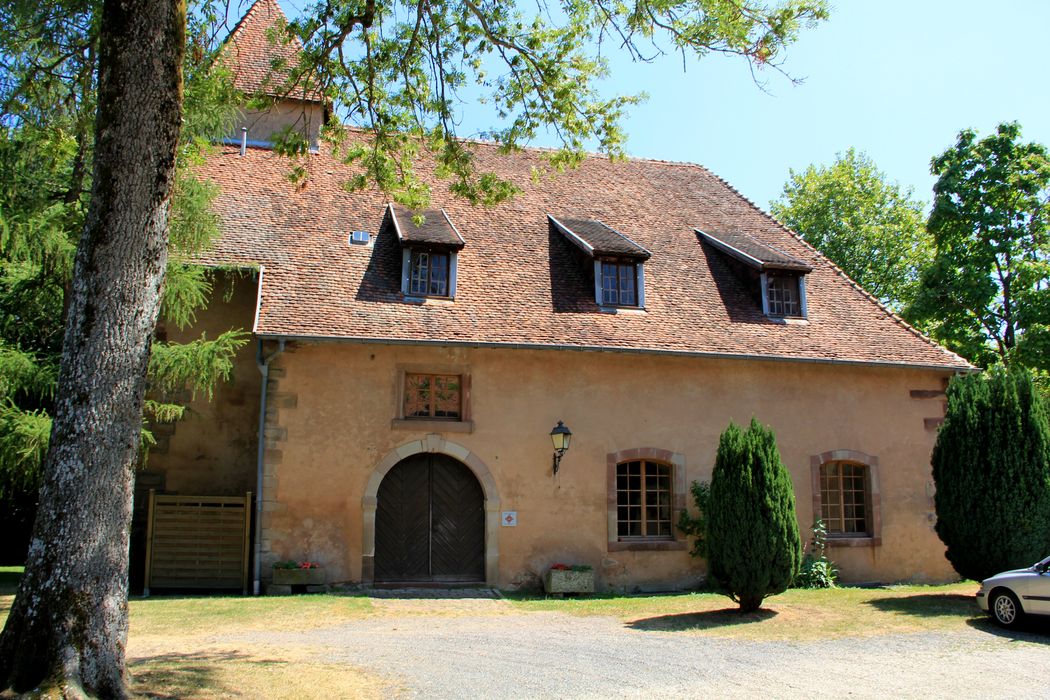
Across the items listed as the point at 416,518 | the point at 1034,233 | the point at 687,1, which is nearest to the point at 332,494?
the point at 416,518

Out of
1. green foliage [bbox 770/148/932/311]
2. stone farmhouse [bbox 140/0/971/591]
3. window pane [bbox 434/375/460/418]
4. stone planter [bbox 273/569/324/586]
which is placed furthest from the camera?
green foliage [bbox 770/148/932/311]

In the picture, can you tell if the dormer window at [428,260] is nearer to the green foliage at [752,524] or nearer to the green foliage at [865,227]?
the green foliage at [752,524]

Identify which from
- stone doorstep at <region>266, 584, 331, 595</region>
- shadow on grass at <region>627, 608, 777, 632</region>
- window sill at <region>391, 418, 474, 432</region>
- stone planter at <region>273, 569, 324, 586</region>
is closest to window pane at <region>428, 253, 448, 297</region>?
window sill at <region>391, 418, 474, 432</region>

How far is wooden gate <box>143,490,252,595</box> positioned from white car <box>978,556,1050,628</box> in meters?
9.70

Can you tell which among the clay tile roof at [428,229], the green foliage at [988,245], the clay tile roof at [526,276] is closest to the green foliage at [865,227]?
the green foliage at [988,245]

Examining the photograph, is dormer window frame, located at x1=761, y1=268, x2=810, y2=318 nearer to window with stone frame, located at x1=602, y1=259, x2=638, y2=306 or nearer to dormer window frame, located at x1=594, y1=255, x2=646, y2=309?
dormer window frame, located at x1=594, y1=255, x2=646, y2=309

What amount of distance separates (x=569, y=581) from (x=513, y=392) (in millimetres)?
2999

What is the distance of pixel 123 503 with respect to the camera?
239 inches

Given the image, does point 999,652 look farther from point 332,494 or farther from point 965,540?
point 332,494

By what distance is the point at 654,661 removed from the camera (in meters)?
8.16

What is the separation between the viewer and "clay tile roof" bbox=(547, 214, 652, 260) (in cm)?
1495

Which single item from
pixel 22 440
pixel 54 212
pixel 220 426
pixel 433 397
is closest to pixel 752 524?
pixel 433 397

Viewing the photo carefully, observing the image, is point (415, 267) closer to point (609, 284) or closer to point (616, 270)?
point (609, 284)

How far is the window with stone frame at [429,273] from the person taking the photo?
14.1 meters
